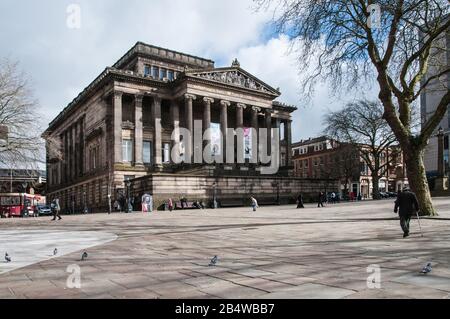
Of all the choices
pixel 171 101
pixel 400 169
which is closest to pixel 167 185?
pixel 171 101

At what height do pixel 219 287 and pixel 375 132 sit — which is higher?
pixel 375 132

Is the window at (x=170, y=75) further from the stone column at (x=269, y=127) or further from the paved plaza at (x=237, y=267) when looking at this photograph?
the paved plaza at (x=237, y=267)

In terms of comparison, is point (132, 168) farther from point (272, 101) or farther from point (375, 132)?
point (375, 132)

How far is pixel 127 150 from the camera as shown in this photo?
60219 mm

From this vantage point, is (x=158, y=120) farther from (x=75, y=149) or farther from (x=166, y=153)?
(x=75, y=149)

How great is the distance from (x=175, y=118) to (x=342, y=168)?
33.7 metres

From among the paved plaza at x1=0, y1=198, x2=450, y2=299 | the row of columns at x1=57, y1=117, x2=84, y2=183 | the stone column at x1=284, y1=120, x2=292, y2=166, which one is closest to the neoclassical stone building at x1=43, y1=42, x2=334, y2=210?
the row of columns at x1=57, y1=117, x2=84, y2=183

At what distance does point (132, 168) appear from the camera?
5834cm

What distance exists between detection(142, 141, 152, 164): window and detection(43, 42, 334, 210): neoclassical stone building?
15 cm

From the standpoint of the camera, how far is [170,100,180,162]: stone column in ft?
205

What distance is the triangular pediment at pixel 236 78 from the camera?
61388mm

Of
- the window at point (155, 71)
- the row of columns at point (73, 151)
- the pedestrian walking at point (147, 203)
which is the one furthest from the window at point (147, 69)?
the pedestrian walking at point (147, 203)

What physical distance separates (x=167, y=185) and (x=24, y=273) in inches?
1483
